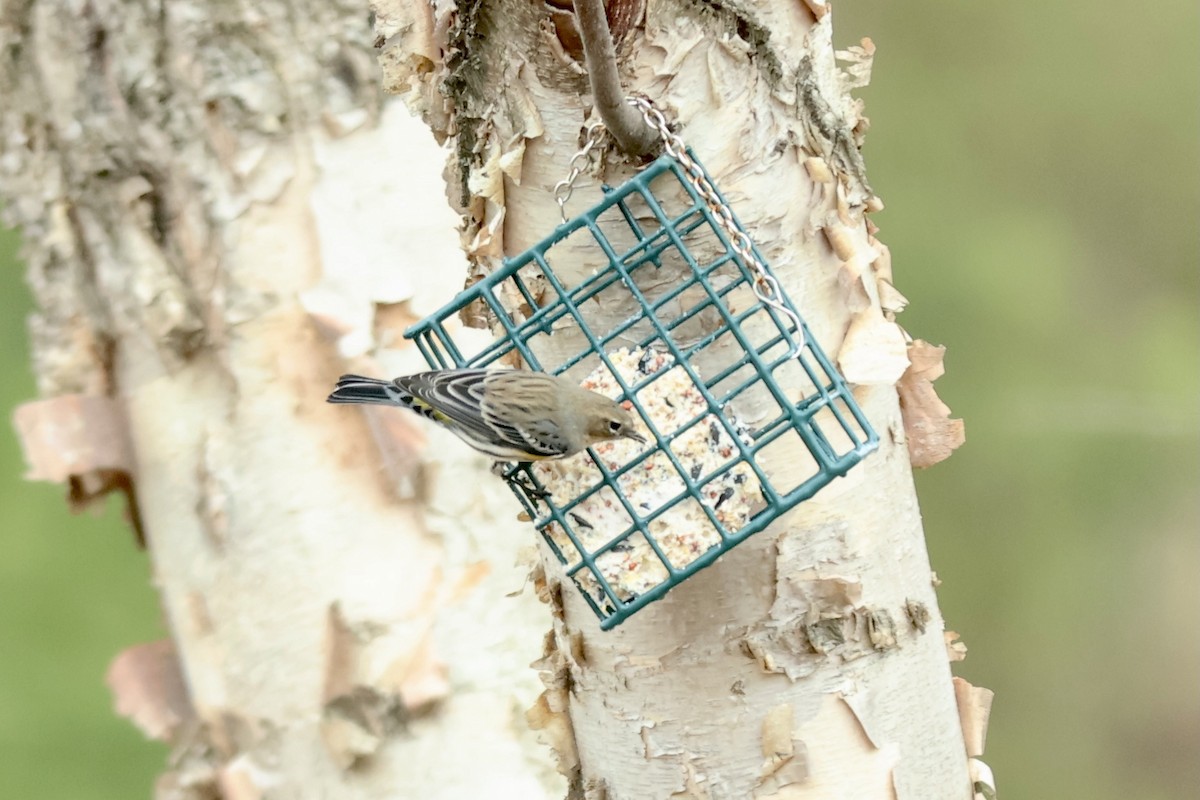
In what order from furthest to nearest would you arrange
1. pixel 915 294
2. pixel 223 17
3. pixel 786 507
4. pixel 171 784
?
pixel 915 294 → pixel 171 784 → pixel 223 17 → pixel 786 507

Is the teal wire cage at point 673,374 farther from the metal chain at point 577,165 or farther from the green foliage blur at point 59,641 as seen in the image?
the green foliage blur at point 59,641

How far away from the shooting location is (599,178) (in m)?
1.55

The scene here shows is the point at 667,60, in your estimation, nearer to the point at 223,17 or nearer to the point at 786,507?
the point at 786,507

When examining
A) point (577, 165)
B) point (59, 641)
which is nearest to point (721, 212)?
point (577, 165)

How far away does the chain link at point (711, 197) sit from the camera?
1.48 m

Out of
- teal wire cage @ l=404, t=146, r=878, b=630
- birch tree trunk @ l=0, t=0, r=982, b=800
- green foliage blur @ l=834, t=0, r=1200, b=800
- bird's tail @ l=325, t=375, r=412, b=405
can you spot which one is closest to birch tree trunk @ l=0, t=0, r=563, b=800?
birch tree trunk @ l=0, t=0, r=982, b=800

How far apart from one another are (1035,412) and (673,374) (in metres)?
2.75

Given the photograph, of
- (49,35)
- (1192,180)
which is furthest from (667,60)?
(1192,180)

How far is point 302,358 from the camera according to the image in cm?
242

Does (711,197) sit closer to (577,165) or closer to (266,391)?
(577,165)

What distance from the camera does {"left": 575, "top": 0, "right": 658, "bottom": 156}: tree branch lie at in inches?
50.7

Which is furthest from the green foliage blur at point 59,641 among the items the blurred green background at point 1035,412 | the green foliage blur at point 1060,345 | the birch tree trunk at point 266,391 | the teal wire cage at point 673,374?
the green foliage blur at point 1060,345

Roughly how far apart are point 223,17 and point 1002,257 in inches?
105

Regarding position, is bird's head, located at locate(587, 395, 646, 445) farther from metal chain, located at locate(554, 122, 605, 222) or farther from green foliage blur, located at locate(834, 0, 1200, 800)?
green foliage blur, located at locate(834, 0, 1200, 800)
